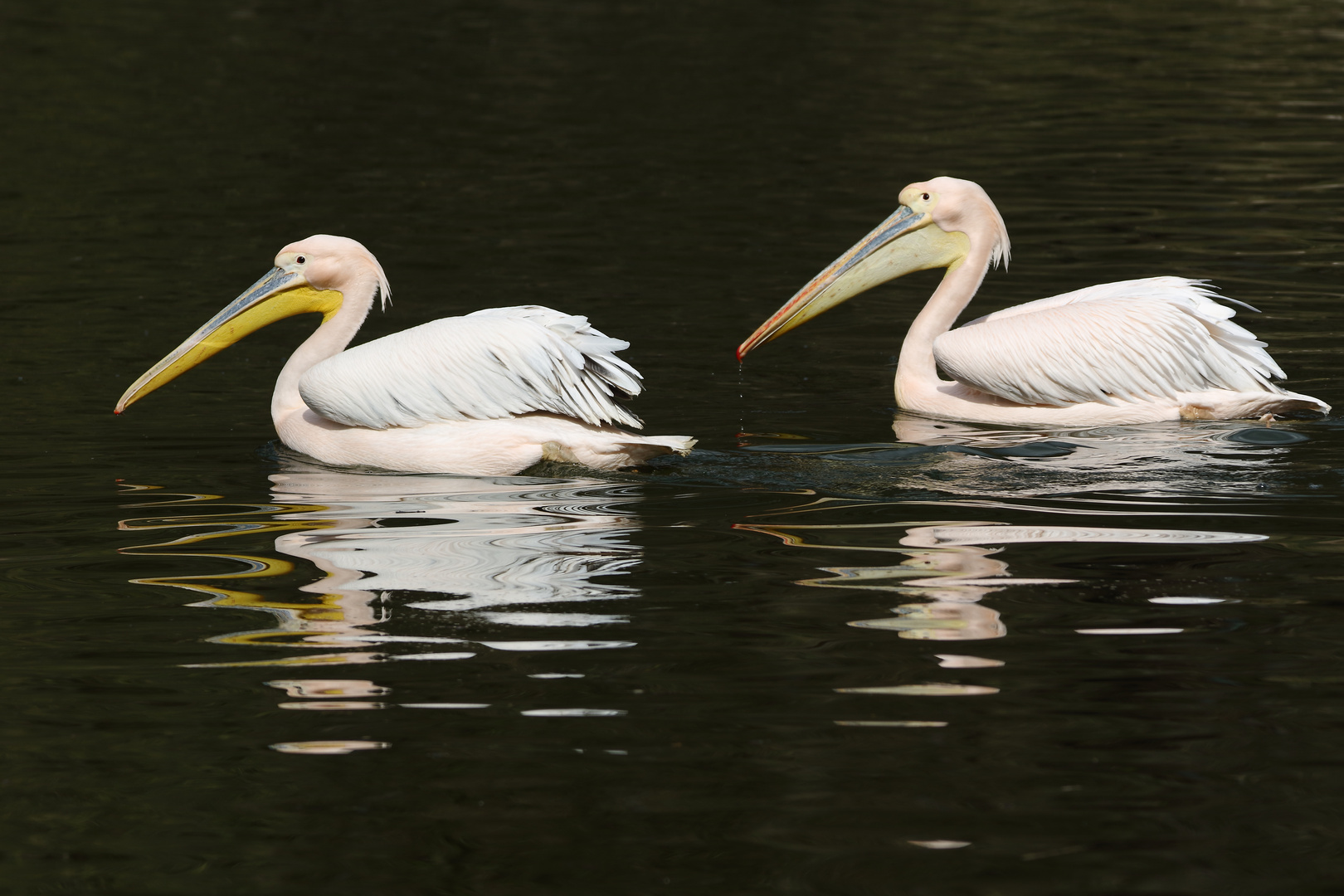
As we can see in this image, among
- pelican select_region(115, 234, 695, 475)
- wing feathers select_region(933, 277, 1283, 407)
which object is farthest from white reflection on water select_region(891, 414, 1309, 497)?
pelican select_region(115, 234, 695, 475)

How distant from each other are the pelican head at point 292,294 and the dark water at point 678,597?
0.33 m

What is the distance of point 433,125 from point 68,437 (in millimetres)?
9034

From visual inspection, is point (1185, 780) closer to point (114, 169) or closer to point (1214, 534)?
point (1214, 534)

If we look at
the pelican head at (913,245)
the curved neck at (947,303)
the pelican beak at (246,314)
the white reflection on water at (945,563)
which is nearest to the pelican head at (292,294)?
the pelican beak at (246,314)

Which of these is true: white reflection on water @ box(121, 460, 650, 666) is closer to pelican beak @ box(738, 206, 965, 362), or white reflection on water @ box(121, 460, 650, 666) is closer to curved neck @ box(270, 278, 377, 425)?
curved neck @ box(270, 278, 377, 425)

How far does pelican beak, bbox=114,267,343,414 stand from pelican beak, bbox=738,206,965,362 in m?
1.89

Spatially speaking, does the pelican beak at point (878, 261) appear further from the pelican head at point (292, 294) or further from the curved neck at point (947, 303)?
the pelican head at point (292, 294)

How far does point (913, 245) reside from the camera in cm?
746

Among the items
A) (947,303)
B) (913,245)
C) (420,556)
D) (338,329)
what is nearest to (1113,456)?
(947,303)

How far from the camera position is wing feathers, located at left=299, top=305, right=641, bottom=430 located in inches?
231

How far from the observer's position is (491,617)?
4.35 metres

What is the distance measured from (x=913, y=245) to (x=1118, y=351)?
1208 millimetres

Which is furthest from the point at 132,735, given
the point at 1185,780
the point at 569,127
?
the point at 569,127

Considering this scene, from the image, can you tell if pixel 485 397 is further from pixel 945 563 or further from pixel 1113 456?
pixel 1113 456
